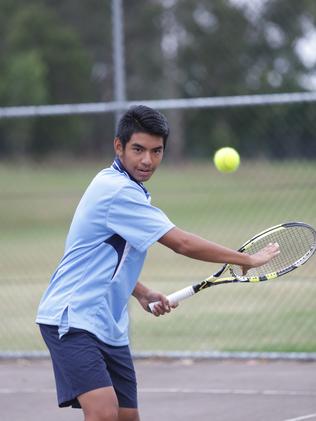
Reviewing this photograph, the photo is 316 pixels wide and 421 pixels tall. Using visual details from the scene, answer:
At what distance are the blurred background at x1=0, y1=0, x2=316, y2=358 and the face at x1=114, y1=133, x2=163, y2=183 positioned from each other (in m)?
3.23

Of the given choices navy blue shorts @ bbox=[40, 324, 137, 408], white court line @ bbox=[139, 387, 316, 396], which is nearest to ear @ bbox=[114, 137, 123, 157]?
navy blue shorts @ bbox=[40, 324, 137, 408]

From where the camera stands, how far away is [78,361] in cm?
464

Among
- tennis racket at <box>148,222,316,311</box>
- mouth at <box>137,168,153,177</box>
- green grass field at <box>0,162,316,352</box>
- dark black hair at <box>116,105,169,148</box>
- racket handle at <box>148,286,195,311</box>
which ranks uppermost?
dark black hair at <box>116,105,169,148</box>

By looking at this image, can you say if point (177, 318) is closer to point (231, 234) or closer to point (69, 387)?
point (231, 234)

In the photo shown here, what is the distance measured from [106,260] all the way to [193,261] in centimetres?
824

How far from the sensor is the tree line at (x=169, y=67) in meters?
13.3

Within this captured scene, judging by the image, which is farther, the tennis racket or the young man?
the tennis racket

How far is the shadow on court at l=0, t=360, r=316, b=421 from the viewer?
21.5ft

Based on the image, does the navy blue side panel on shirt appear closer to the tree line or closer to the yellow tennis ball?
the yellow tennis ball

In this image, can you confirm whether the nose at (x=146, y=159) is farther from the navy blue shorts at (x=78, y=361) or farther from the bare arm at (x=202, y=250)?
the navy blue shorts at (x=78, y=361)

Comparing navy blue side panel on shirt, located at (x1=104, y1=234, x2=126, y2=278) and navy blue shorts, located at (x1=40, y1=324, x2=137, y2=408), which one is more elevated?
navy blue side panel on shirt, located at (x1=104, y1=234, x2=126, y2=278)

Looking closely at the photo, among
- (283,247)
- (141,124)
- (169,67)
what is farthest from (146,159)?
(169,67)

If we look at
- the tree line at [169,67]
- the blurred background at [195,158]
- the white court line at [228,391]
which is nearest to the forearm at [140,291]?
the white court line at [228,391]

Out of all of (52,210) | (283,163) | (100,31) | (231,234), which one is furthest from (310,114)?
(100,31)
